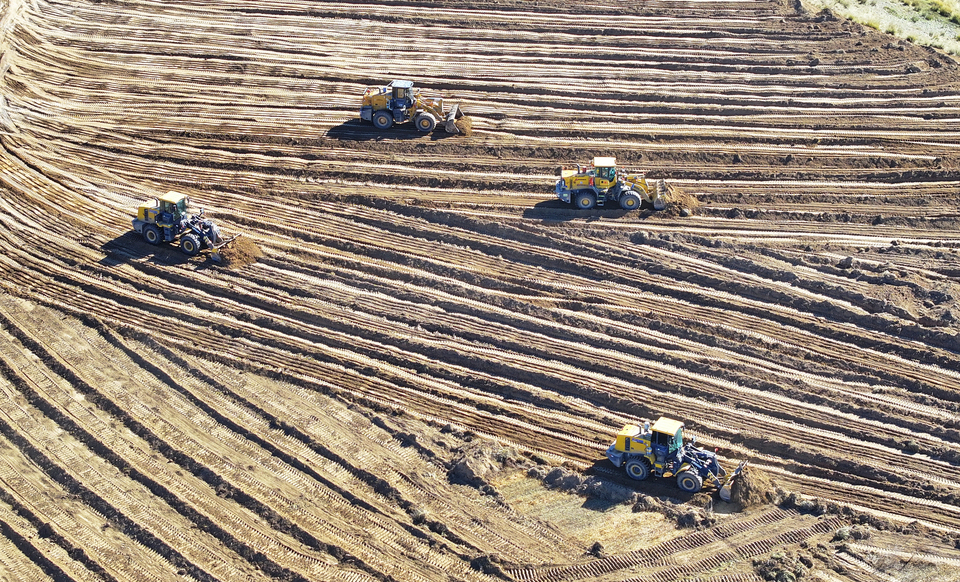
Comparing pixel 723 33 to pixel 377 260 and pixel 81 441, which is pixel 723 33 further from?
pixel 81 441

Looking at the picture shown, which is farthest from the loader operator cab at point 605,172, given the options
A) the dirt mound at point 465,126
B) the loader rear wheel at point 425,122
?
the loader rear wheel at point 425,122

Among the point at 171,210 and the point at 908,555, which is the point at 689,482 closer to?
the point at 908,555

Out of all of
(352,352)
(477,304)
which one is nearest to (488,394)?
(477,304)

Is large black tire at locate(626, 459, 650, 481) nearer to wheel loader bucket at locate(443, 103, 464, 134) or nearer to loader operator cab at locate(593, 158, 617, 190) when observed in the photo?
loader operator cab at locate(593, 158, 617, 190)

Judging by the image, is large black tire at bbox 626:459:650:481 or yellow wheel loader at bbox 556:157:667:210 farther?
yellow wheel loader at bbox 556:157:667:210

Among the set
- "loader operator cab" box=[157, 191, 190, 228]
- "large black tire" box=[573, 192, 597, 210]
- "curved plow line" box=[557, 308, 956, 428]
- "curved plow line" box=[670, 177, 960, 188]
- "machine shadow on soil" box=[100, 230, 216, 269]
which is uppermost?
"curved plow line" box=[670, 177, 960, 188]

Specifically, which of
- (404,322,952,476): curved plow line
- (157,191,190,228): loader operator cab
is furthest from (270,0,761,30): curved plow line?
(404,322,952,476): curved plow line
